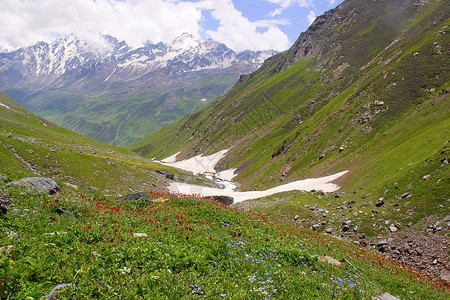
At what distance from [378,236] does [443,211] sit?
5328 mm

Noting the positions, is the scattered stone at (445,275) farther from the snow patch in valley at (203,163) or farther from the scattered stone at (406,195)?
the snow patch in valley at (203,163)

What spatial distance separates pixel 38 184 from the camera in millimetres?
14695

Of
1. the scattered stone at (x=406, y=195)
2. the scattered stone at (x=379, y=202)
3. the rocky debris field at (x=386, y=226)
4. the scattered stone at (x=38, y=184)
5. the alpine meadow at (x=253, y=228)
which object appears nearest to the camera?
the alpine meadow at (x=253, y=228)

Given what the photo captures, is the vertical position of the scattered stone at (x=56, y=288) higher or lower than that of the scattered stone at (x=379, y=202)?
higher

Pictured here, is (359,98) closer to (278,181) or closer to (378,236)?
(278,181)

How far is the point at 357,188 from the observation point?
34.7 metres

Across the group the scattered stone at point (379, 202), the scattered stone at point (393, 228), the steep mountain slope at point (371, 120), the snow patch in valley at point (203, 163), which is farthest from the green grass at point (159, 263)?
the snow patch in valley at point (203, 163)

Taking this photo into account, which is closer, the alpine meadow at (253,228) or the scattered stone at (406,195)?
the alpine meadow at (253,228)

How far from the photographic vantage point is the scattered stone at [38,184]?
521 inches

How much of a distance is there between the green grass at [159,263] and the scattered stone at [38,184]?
195cm

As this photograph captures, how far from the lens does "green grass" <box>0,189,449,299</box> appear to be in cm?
625

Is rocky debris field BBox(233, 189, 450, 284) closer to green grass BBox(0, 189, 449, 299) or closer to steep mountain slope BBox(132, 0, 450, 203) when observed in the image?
steep mountain slope BBox(132, 0, 450, 203)

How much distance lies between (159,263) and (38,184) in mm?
11430

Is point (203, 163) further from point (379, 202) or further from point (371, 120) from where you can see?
point (379, 202)
